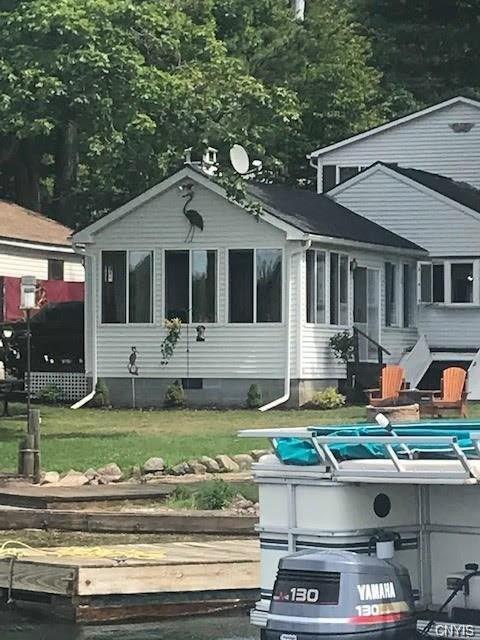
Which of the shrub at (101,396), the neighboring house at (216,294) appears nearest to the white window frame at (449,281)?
the neighboring house at (216,294)

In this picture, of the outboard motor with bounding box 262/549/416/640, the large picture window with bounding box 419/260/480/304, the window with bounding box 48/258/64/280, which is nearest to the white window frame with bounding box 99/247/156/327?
the large picture window with bounding box 419/260/480/304

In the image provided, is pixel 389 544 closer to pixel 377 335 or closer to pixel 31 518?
pixel 31 518

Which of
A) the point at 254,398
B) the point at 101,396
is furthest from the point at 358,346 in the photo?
the point at 101,396

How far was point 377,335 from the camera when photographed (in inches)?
1403

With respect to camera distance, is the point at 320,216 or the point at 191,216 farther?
the point at 320,216

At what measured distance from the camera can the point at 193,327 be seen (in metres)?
33.7

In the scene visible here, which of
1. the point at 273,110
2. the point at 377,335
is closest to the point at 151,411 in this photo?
the point at 377,335

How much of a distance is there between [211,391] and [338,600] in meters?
24.2

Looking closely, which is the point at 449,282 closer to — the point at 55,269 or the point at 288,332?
the point at 288,332

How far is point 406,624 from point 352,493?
101 cm

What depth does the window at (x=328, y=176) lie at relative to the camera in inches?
1693

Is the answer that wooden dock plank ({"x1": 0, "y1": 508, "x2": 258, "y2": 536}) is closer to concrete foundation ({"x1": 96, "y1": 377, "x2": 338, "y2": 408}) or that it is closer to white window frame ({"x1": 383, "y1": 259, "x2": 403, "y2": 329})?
concrete foundation ({"x1": 96, "y1": 377, "x2": 338, "y2": 408})

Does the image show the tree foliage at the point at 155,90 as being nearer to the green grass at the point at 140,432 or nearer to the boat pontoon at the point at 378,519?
the green grass at the point at 140,432

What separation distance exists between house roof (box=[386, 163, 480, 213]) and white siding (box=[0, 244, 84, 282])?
1007cm
